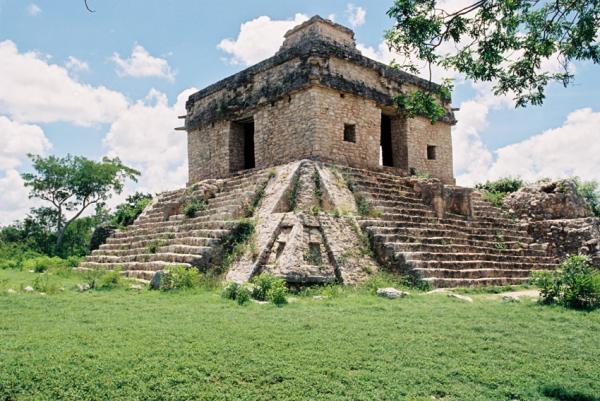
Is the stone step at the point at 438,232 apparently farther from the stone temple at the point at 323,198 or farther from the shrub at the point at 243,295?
the shrub at the point at 243,295

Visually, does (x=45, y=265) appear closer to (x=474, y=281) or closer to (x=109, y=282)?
(x=109, y=282)

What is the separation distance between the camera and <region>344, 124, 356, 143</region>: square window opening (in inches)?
547

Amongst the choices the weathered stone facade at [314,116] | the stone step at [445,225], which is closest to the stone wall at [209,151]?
the weathered stone facade at [314,116]

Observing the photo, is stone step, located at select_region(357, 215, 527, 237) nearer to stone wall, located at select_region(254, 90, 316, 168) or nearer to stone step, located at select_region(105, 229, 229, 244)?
stone step, located at select_region(105, 229, 229, 244)

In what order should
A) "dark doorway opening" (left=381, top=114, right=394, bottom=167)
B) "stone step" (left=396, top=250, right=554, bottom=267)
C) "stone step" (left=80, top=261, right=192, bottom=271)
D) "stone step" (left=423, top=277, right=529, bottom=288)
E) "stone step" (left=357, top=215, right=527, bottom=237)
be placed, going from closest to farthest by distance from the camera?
"stone step" (left=423, top=277, right=529, bottom=288)
"stone step" (left=396, top=250, right=554, bottom=267)
"stone step" (left=80, top=261, right=192, bottom=271)
"stone step" (left=357, top=215, right=527, bottom=237)
"dark doorway opening" (left=381, top=114, right=394, bottom=167)

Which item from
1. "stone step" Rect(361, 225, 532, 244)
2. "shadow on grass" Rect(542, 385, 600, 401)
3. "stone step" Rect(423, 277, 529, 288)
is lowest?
"shadow on grass" Rect(542, 385, 600, 401)

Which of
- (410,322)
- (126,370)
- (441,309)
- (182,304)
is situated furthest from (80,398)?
(441,309)

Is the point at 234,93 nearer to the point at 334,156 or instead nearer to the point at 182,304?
the point at 334,156

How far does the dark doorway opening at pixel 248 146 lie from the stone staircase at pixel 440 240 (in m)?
4.77

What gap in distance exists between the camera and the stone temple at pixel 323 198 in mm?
9680

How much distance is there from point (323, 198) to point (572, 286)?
546 cm

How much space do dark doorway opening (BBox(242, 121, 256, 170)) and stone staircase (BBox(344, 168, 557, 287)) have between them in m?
4.77

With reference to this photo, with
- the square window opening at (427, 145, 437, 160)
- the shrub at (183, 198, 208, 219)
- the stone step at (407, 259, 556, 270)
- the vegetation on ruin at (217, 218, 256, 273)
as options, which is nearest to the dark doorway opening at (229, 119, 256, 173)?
the shrub at (183, 198, 208, 219)

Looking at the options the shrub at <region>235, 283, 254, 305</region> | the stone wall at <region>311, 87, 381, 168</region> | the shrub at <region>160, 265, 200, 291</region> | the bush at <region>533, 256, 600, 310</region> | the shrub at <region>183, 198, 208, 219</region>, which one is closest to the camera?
the bush at <region>533, 256, 600, 310</region>
